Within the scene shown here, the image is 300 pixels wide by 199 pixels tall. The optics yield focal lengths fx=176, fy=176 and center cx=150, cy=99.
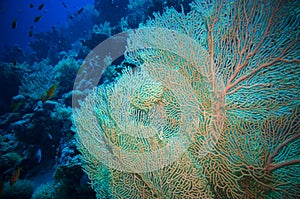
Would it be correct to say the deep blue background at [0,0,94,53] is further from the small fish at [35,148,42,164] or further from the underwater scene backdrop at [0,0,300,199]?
the underwater scene backdrop at [0,0,300,199]

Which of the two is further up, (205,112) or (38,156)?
(38,156)

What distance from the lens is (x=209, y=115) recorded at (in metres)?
2.48

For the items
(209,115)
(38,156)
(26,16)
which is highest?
(26,16)

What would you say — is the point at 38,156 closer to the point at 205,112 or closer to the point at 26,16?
the point at 205,112

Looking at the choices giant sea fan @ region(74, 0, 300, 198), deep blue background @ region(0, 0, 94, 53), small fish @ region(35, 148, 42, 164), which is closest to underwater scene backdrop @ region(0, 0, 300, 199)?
giant sea fan @ region(74, 0, 300, 198)

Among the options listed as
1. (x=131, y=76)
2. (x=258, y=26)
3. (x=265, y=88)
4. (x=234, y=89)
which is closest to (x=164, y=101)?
(x=131, y=76)

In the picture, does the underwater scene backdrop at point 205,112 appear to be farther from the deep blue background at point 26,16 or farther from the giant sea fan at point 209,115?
the deep blue background at point 26,16

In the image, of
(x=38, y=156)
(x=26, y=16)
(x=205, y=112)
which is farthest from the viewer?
(x=26, y=16)

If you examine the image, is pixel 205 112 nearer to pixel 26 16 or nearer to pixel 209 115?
pixel 209 115

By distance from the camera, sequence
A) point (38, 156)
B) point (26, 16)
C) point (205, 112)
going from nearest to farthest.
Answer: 1. point (205, 112)
2. point (38, 156)
3. point (26, 16)

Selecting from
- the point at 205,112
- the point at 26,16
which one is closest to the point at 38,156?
the point at 205,112

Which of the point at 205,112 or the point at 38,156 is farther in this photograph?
the point at 38,156

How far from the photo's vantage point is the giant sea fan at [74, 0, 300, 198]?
2.23m

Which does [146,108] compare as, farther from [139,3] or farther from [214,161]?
[139,3]
